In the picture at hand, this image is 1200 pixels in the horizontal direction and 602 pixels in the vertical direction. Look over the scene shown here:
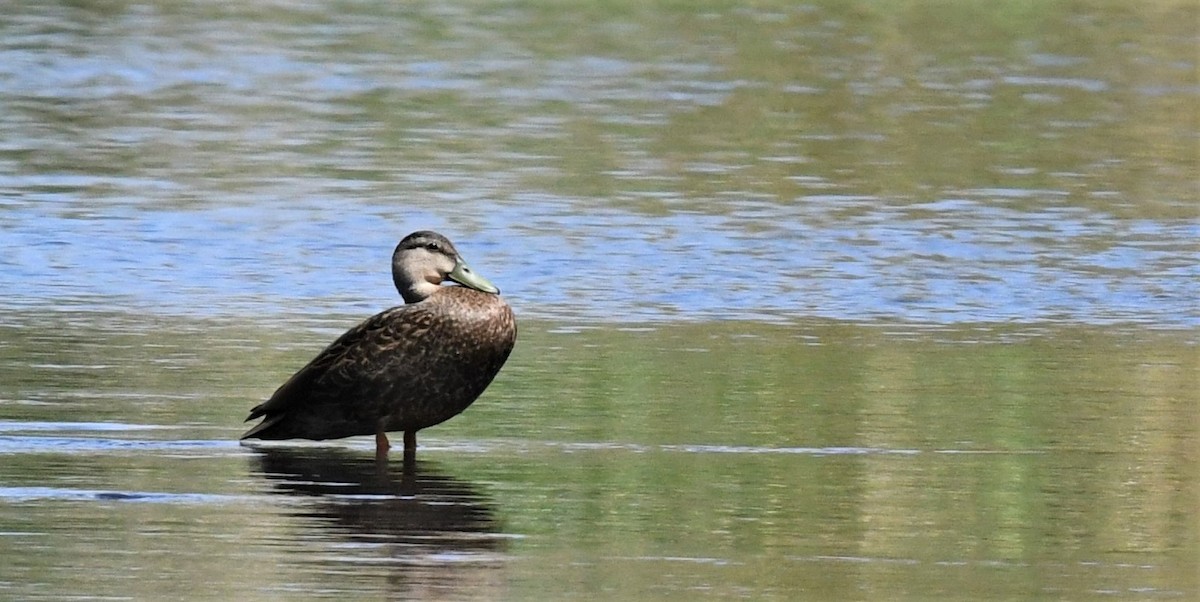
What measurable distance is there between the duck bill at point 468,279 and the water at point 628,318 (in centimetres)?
55

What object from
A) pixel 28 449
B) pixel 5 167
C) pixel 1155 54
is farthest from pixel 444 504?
pixel 1155 54

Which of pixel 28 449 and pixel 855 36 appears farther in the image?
pixel 855 36

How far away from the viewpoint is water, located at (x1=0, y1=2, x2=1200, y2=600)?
7.29 m

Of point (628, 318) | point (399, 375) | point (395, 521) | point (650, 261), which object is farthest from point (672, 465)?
point (650, 261)

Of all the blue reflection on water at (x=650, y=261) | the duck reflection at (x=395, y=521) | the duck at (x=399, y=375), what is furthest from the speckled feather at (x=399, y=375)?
the blue reflection on water at (x=650, y=261)

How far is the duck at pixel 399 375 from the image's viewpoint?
29.1 feet

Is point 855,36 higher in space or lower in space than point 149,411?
lower

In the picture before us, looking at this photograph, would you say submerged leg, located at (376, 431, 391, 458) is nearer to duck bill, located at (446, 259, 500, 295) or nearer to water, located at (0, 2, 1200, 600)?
water, located at (0, 2, 1200, 600)

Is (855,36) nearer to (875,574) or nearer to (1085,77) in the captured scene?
(1085,77)

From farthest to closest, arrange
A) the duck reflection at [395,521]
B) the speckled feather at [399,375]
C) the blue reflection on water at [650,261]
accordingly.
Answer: the blue reflection on water at [650,261] → the speckled feather at [399,375] → the duck reflection at [395,521]

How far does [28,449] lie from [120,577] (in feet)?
6.79

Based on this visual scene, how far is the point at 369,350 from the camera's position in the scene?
8.94 metres

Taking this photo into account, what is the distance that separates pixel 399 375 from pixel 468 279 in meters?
0.48

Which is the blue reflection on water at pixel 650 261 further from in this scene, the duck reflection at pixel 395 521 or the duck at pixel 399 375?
the duck reflection at pixel 395 521
